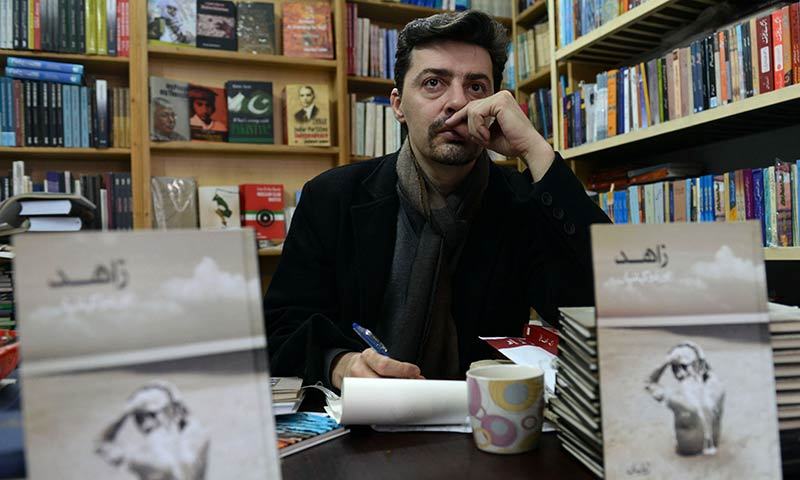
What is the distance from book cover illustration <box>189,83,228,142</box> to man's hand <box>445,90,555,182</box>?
1839mm

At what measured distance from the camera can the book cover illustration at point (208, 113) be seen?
8.92ft

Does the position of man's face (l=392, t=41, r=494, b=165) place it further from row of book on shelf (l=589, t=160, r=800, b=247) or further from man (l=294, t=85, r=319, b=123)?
man (l=294, t=85, r=319, b=123)

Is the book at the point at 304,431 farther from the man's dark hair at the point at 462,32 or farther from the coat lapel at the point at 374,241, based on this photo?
the man's dark hair at the point at 462,32

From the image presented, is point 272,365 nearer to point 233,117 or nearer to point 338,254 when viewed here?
point 338,254

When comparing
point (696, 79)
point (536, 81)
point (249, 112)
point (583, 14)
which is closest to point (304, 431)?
point (696, 79)

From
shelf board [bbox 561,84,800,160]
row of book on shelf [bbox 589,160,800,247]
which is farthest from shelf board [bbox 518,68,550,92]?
row of book on shelf [bbox 589,160,800,247]

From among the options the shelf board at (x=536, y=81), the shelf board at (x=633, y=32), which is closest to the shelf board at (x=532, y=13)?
the shelf board at (x=536, y=81)

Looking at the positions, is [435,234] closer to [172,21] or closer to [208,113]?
[208,113]

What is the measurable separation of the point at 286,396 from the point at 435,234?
2.03ft

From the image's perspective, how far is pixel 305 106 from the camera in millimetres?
2859

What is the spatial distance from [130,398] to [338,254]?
0.92 metres

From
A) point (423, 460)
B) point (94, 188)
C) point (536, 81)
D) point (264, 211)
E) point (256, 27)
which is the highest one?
point (256, 27)

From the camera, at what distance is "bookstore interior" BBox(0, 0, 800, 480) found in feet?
1.17

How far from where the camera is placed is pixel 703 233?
0.46m
